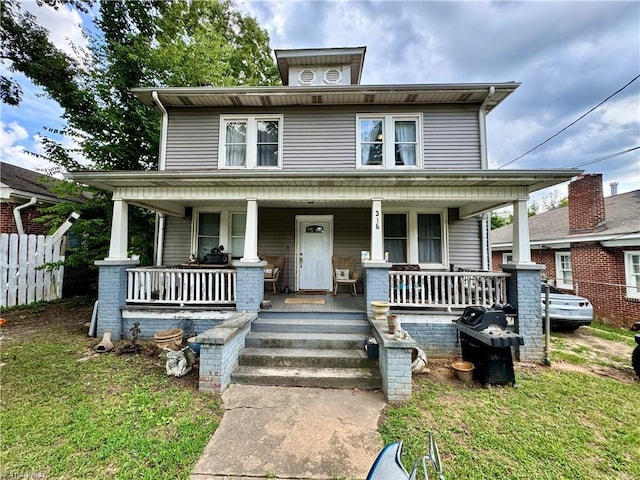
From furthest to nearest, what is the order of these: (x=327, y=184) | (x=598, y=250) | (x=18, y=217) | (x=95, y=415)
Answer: (x=598, y=250), (x=18, y=217), (x=327, y=184), (x=95, y=415)

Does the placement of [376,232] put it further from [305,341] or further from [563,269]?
[563,269]

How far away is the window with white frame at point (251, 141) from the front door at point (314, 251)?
1.93 m

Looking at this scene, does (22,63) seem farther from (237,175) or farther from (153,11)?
(237,175)

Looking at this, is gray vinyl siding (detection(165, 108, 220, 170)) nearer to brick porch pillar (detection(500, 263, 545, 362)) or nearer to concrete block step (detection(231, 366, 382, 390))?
concrete block step (detection(231, 366, 382, 390))

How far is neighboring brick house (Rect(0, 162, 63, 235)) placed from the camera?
8297 mm

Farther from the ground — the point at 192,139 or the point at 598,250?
the point at 192,139

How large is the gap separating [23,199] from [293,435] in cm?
1174

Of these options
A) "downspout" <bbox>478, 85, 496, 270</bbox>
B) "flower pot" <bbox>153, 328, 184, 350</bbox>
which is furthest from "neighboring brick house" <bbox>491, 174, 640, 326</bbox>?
"flower pot" <bbox>153, 328, 184, 350</bbox>

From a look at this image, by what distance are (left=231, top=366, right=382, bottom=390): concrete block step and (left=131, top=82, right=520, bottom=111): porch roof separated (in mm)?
6496

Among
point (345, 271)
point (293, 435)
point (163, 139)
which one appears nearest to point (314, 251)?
point (345, 271)

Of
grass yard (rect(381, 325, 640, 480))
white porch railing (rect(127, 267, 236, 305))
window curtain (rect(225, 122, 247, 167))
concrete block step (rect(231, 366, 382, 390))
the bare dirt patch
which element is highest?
window curtain (rect(225, 122, 247, 167))

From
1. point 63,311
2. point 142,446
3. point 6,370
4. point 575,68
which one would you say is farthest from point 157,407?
point 575,68

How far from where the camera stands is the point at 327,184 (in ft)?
17.4

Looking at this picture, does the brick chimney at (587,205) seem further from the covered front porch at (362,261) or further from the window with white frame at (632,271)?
the covered front porch at (362,261)
